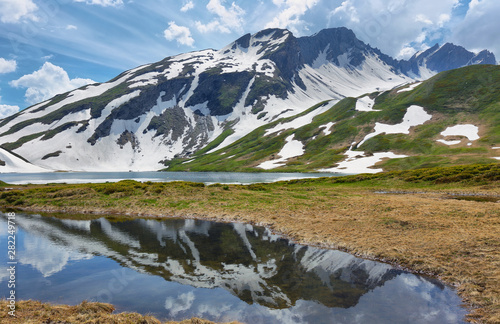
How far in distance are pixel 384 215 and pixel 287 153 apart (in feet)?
500

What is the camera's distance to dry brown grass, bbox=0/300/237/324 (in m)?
10.2

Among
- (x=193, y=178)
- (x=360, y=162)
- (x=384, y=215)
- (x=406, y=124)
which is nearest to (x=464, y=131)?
(x=406, y=124)

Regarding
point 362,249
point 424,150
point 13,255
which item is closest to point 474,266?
point 362,249

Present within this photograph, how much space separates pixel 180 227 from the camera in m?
27.5

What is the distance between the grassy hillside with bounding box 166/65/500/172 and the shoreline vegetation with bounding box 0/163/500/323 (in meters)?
63.7

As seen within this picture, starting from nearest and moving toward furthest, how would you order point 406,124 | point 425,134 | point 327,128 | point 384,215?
1. point 384,215
2. point 425,134
3. point 406,124
4. point 327,128

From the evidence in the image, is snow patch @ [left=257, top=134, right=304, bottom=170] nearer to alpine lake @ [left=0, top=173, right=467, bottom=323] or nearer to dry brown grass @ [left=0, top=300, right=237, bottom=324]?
alpine lake @ [left=0, top=173, right=467, bottom=323]

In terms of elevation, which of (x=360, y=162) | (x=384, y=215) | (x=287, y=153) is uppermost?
(x=287, y=153)

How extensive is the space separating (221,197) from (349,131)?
148 metres

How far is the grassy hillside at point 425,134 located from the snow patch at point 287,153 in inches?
153

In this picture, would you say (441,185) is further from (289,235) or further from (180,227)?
(180,227)

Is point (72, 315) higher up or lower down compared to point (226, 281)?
higher up

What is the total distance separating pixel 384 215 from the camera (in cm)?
2606

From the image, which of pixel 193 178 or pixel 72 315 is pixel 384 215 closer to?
pixel 72 315
